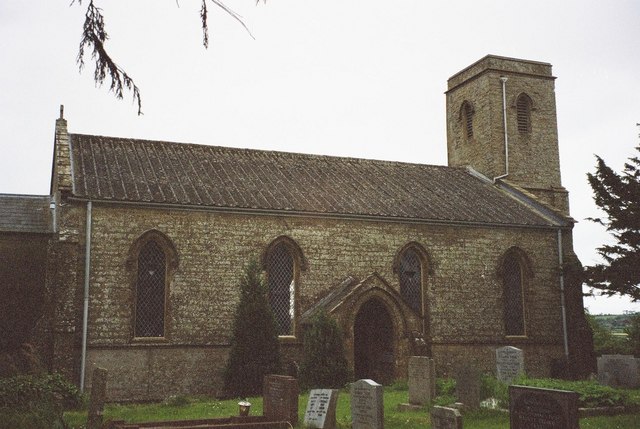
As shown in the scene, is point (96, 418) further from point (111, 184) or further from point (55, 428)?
point (111, 184)

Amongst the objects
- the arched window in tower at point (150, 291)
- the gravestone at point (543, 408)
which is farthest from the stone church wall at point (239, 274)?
the gravestone at point (543, 408)

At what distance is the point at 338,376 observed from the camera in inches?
772

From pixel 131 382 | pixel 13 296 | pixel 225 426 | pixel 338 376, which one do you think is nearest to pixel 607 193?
pixel 338 376

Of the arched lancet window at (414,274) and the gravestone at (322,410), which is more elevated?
the arched lancet window at (414,274)

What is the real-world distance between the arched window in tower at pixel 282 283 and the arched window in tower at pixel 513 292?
810 centimetres

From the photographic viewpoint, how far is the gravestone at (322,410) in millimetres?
12531

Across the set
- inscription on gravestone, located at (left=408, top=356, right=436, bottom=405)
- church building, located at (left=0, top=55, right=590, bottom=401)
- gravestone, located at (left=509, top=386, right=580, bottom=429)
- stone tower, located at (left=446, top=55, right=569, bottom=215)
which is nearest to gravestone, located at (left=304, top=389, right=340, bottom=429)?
inscription on gravestone, located at (left=408, top=356, right=436, bottom=405)

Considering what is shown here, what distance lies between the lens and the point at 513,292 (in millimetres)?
25422

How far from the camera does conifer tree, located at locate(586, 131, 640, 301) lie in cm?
1886

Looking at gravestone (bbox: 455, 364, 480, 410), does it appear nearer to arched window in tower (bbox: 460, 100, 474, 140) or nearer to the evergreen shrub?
the evergreen shrub

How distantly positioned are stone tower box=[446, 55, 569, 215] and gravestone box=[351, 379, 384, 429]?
19148 millimetres

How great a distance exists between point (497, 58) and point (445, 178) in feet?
20.5

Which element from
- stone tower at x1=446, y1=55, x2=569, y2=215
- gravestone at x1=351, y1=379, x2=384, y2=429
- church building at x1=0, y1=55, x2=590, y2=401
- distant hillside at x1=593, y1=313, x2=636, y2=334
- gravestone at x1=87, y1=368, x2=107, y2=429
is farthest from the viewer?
distant hillside at x1=593, y1=313, x2=636, y2=334

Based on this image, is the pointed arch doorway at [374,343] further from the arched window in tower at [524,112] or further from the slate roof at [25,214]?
the arched window in tower at [524,112]
